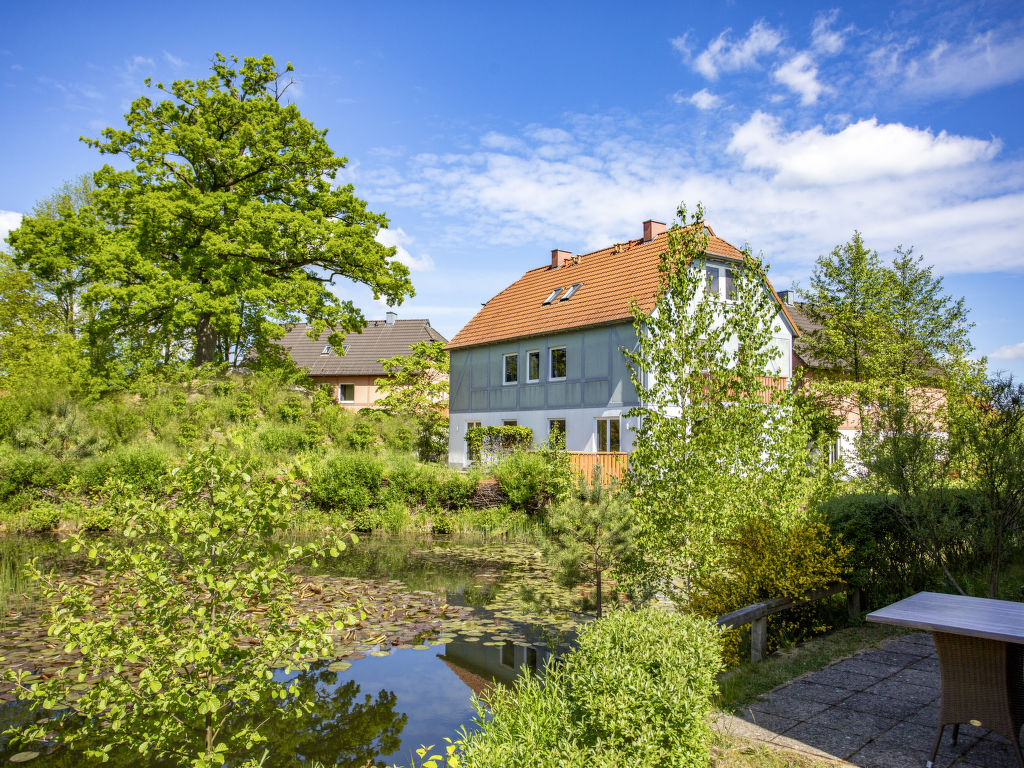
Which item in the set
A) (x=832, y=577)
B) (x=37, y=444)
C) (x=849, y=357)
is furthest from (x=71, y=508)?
(x=849, y=357)

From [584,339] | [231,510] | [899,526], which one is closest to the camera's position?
[231,510]

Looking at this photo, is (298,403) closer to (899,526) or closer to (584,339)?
(584,339)

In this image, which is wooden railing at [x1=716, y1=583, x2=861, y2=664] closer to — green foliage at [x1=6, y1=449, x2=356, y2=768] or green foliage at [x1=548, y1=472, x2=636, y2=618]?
green foliage at [x1=548, y1=472, x2=636, y2=618]

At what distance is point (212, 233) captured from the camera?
2373 centimetres

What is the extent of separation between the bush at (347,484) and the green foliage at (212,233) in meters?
8.60

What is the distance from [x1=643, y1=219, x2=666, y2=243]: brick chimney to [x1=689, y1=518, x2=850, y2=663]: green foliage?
1893 cm

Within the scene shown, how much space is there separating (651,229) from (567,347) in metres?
5.55

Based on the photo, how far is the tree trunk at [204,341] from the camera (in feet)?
84.2

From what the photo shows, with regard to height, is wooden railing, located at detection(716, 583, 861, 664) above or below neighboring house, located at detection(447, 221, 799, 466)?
below

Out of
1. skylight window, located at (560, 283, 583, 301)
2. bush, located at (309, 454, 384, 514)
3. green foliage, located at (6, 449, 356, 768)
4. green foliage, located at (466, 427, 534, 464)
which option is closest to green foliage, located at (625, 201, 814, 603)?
green foliage, located at (6, 449, 356, 768)

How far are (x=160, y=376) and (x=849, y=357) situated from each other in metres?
24.3

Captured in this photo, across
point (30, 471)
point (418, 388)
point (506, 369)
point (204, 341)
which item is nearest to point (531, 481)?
point (506, 369)

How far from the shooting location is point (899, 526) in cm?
792

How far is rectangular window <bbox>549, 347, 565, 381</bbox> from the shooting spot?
2431 cm
